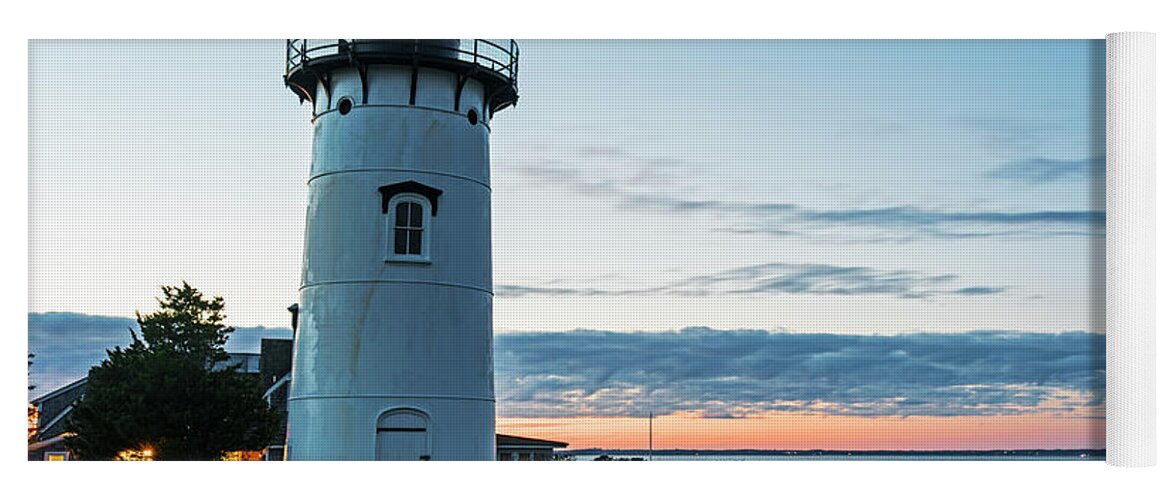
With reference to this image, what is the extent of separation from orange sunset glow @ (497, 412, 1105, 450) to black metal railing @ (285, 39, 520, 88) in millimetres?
3739

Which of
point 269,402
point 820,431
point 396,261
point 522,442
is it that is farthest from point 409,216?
point 269,402

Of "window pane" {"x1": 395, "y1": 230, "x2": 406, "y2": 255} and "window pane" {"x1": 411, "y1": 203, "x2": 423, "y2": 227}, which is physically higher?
"window pane" {"x1": 411, "y1": 203, "x2": 423, "y2": 227}

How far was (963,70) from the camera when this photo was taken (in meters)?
14.1

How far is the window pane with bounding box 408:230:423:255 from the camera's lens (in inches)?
567

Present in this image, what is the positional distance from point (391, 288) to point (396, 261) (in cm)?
27

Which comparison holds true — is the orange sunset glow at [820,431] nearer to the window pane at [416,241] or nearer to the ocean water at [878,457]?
the ocean water at [878,457]

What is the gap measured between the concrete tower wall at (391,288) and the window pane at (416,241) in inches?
5.2

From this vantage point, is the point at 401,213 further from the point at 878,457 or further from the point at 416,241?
the point at 878,457

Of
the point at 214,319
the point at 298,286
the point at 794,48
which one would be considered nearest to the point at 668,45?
the point at 794,48

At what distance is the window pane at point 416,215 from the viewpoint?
14469 mm

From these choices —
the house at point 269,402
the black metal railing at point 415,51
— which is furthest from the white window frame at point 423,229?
the house at point 269,402

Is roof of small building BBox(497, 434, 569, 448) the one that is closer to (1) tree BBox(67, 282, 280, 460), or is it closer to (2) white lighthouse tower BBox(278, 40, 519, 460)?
(1) tree BBox(67, 282, 280, 460)

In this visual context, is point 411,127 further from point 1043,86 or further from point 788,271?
point 1043,86

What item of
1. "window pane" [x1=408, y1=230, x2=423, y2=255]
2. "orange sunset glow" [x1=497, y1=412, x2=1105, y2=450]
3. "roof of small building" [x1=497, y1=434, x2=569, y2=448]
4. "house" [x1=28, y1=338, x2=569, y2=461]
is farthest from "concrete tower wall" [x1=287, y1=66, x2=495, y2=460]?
"roof of small building" [x1=497, y1=434, x2=569, y2=448]
